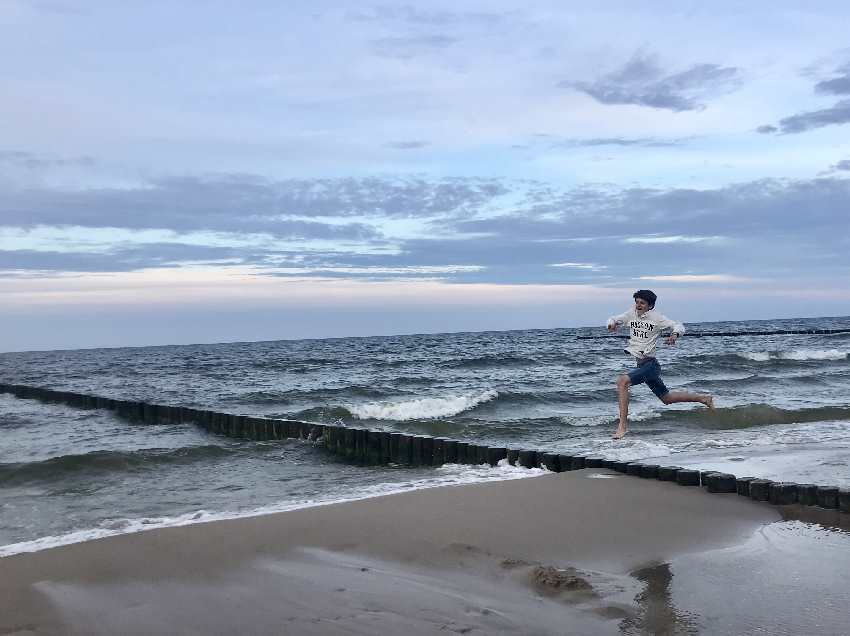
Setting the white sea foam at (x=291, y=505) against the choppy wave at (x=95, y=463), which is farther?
the choppy wave at (x=95, y=463)

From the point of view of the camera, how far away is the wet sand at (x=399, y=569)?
3.96 meters

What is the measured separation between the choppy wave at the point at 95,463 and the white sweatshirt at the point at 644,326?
5.81 m

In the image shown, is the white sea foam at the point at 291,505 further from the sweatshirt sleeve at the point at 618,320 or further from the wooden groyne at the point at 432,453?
the sweatshirt sleeve at the point at 618,320

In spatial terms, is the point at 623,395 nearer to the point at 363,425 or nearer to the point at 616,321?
the point at 616,321

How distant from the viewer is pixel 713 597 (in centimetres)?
419

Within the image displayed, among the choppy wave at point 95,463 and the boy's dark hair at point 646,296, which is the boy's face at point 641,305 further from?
the choppy wave at point 95,463

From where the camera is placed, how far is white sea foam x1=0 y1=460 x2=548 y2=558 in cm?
602

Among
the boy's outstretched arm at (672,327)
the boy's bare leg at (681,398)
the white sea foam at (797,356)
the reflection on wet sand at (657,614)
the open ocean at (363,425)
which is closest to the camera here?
the reflection on wet sand at (657,614)

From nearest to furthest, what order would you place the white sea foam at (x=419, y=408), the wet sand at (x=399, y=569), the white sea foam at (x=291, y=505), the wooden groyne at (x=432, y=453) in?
the wet sand at (x=399, y=569) < the white sea foam at (x=291, y=505) < the wooden groyne at (x=432, y=453) < the white sea foam at (x=419, y=408)

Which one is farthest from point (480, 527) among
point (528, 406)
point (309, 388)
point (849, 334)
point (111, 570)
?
point (849, 334)

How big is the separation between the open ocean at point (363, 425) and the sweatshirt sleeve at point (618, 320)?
1526mm

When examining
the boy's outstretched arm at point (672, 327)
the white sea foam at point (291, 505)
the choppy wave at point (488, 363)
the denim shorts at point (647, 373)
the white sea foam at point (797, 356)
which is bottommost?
the white sea foam at point (291, 505)

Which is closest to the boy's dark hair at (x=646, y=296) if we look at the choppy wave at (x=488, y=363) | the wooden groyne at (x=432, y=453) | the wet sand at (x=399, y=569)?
the wooden groyne at (x=432, y=453)

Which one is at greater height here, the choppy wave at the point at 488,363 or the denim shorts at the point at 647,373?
the denim shorts at the point at 647,373
